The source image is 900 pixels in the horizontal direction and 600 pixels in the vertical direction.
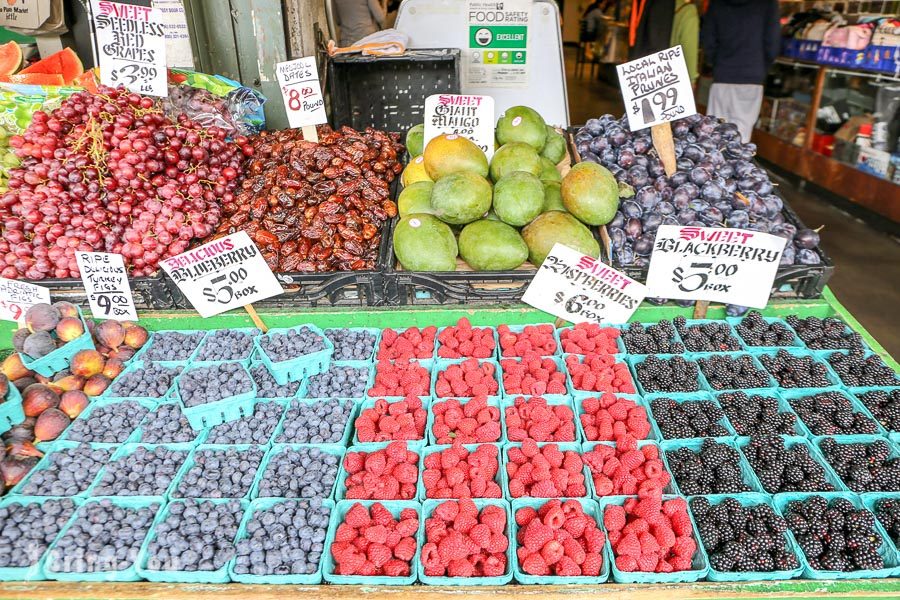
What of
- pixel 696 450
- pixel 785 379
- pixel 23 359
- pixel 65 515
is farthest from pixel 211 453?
pixel 785 379

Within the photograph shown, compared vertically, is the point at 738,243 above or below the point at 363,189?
below

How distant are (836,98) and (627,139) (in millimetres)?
4849

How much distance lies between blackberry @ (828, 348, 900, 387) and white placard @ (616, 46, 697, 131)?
110cm

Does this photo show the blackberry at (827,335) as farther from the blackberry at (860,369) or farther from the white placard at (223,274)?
the white placard at (223,274)

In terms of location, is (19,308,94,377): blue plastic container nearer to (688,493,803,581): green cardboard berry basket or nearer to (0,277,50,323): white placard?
(0,277,50,323): white placard

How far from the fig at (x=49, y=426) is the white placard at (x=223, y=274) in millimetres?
571

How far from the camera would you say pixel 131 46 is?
2469 mm

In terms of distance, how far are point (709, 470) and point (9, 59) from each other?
405 centimetres

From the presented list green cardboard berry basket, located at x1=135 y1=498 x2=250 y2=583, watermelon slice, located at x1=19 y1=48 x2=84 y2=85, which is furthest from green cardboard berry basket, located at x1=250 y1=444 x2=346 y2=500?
watermelon slice, located at x1=19 y1=48 x2=84 y2=85

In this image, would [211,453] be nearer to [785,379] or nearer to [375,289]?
[375,289]

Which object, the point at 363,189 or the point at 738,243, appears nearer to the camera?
the point at 738,243

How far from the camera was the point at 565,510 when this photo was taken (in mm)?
1437

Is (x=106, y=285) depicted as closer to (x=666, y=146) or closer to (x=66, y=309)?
(x=66, y=309)

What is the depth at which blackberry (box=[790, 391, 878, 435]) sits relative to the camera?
1.68 meters
